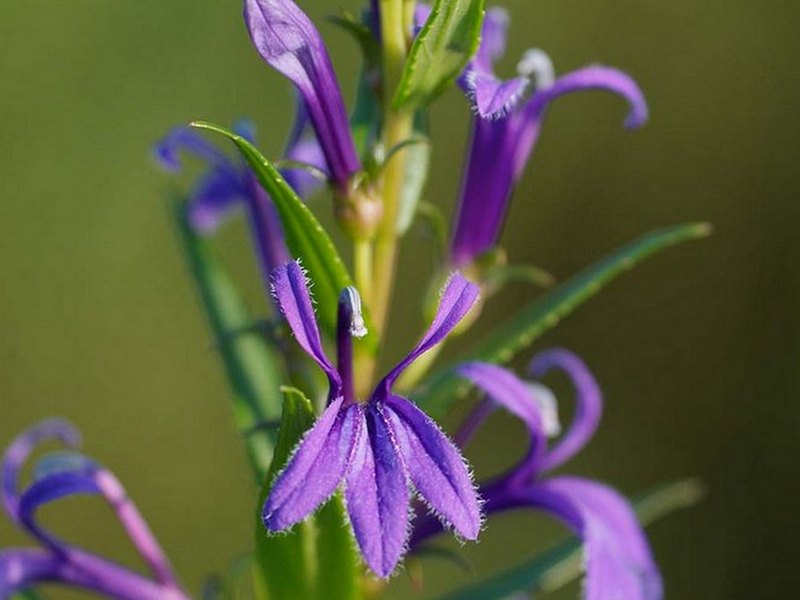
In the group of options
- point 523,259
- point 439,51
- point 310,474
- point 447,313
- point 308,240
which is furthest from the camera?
point 523,259

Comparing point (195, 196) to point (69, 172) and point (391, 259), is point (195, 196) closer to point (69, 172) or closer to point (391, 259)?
point (391, 259)

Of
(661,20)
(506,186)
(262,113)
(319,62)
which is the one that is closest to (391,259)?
(506,186)

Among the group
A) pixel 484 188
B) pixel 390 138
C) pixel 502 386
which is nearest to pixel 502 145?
pixel 484 188

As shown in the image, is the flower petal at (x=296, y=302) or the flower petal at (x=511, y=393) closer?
the flower petal at (x=296, y=302)

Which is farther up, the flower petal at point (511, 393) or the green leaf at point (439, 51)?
the green leaf at point (439, 51)

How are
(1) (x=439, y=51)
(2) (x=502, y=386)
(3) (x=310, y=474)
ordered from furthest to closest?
(2) (x=502, y=386), (1) (x=439, y=51), (3) (x=310, y=474)

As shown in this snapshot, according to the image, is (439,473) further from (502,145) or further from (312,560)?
(502,145)

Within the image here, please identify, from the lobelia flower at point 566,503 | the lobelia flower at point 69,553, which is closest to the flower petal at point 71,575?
the lobelia flower at point 69,553

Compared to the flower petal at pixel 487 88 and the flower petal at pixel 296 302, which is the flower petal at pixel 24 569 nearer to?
the flower petal at pixel 296 302
